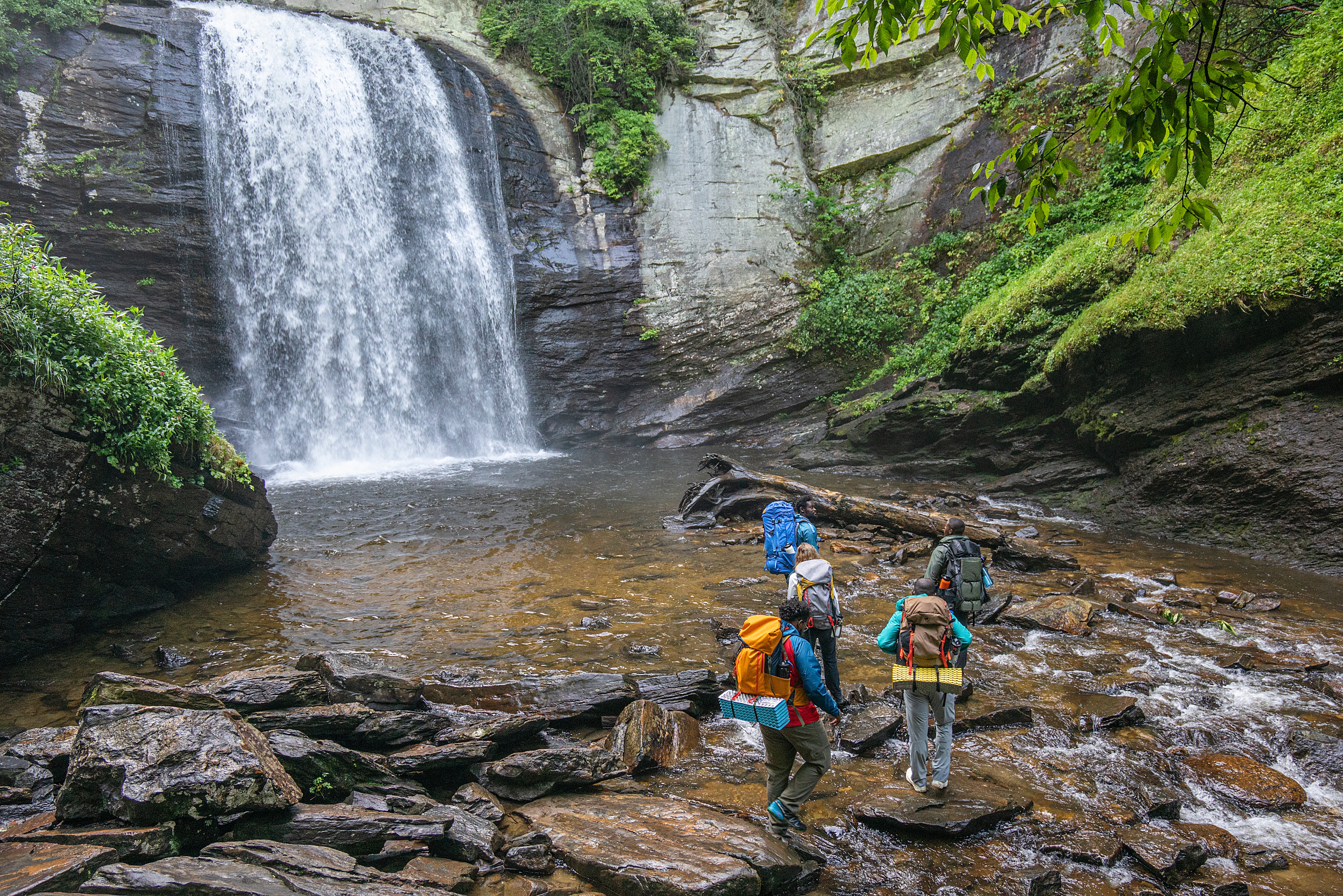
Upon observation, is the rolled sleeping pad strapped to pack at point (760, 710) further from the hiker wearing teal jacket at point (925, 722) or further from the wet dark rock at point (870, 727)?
the wet dark rock at point (870, 727)

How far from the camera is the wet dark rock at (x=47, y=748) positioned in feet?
13.4

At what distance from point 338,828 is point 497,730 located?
1343mm

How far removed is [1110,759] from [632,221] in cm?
2009

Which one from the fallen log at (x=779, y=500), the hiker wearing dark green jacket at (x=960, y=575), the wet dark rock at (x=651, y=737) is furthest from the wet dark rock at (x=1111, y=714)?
the fallen log at (x=779, y=500)

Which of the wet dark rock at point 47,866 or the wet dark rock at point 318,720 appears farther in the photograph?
the wet dark rock at point 318,720

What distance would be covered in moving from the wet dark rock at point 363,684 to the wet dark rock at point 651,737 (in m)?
1.69

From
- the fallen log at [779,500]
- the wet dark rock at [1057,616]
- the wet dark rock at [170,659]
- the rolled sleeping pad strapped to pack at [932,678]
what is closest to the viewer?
the rolled sleeping pad strapped to pack at [932,678]

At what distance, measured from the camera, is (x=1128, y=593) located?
23.9ft

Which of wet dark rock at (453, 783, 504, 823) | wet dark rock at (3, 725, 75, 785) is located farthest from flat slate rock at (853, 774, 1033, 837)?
wet dark rock at (3, 725, 75, 785)

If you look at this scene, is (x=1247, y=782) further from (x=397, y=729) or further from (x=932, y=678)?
(x=397, y=729)

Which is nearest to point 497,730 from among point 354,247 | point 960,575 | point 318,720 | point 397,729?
point 397,729

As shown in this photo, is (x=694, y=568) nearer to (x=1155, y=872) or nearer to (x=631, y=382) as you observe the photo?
(x=1155, y=872)

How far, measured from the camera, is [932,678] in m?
4.18

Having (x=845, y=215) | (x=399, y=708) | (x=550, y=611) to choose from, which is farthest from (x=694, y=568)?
(x=845, y=215)
